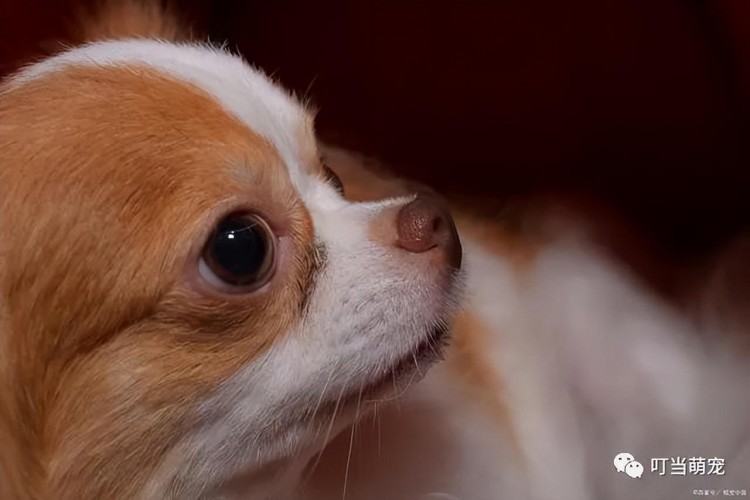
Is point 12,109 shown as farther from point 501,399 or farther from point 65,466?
point 501,399

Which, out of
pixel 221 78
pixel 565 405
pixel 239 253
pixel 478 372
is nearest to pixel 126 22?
pixel 221 78

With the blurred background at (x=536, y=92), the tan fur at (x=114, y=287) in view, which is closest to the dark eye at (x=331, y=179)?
the tan fur at (x=114, y=287)

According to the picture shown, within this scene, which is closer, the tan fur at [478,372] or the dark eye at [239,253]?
the dark eye at [239,253]

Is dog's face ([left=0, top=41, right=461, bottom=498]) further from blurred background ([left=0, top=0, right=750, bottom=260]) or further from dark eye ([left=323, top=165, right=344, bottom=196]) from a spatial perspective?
blurred background ([left=0, top=0, right=750, bottom=260])

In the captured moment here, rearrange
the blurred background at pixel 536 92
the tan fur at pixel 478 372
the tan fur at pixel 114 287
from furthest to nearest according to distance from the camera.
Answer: the blurred background at pixel 536 92
the tan fur at pixel 478 372
the tan fur at pixel 114 287

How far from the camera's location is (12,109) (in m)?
0.80

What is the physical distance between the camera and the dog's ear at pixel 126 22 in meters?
1.00

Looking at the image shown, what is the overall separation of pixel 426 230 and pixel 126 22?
0.41 m

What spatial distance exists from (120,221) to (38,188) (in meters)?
0.07

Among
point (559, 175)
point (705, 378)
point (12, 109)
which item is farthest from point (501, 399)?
point (12, 109)

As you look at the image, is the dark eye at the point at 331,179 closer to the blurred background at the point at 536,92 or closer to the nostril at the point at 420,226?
the nostril at the point at 420,226

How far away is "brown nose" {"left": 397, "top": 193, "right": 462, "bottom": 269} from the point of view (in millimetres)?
818

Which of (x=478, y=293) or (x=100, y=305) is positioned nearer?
(x=100, y=305)

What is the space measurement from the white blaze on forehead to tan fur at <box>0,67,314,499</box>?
4cm
